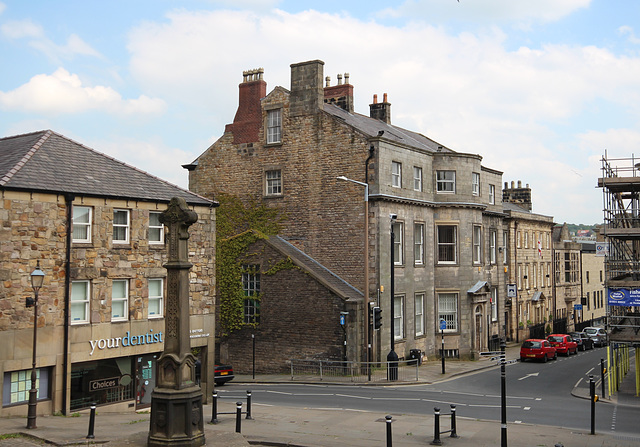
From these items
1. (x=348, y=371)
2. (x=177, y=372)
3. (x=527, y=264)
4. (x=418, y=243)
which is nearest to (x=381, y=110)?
(x=418, y=243)

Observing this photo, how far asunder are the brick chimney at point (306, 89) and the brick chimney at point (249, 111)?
2.59 metres

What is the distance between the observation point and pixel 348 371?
3127 centimetres

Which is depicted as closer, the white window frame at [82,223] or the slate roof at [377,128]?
the white window frame at [82,223]

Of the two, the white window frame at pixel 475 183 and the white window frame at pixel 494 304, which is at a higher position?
the white window frame at pixel 475 183

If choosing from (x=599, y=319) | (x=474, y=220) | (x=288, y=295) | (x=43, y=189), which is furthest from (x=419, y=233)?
(x=599, y=319)

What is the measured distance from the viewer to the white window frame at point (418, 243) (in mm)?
37156

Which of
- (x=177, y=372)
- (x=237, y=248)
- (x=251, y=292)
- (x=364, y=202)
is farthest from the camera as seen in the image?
(x=237, y=248)

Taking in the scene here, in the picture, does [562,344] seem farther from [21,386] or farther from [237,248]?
[21,386]

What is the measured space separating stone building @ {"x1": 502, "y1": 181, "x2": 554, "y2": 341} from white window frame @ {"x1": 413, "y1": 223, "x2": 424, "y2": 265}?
1160cm

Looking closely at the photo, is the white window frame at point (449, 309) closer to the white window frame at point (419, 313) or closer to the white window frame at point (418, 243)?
the white window frame at point (419, 313)

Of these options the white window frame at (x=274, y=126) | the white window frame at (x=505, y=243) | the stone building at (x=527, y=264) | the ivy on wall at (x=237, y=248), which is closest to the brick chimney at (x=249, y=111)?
the white window frame at (x=274, y=126)

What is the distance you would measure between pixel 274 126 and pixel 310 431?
2374cm

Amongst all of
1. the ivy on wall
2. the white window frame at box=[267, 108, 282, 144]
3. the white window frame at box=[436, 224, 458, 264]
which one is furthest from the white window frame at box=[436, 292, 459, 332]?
the white window frame at box=[267, 108, 282, 144]

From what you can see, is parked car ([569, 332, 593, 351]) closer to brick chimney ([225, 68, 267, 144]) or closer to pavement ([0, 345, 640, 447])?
brick chimney ([225, 68, 267, 144])
